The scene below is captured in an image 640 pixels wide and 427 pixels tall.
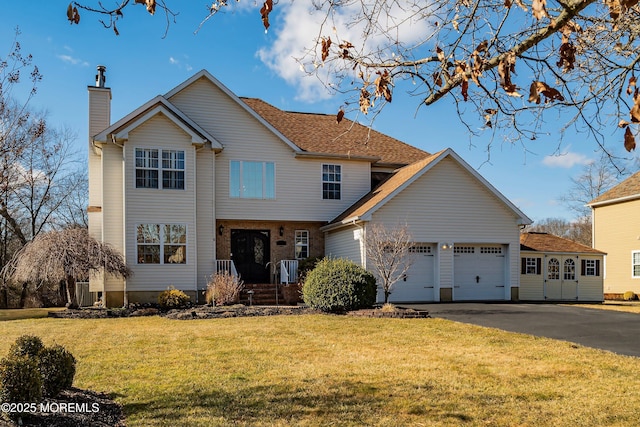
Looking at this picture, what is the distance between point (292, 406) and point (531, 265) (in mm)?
19968

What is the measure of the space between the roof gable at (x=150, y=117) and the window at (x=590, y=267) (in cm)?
1728

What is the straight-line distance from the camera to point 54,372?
588 centimetres

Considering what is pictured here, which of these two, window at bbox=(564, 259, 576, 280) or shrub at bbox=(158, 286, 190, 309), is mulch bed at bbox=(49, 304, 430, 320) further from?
window at bbox=(564, 259, 576, 280)

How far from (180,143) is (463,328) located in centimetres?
1263

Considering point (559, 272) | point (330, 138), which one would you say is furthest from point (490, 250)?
point (330, 138)

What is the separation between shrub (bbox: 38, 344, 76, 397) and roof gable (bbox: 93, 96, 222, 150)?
14329 millimetres

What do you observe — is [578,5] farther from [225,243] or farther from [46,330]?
[225,243]

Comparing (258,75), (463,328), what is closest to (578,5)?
(258,75)

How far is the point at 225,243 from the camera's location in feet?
72.6

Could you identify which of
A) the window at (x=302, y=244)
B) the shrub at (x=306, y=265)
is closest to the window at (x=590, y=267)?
the shrub at (x=306, y=265)

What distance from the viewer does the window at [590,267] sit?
24.2 m

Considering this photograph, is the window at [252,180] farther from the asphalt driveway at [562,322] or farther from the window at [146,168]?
the asphalt driveway at [562,322]

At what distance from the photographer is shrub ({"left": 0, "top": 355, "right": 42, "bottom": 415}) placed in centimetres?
492

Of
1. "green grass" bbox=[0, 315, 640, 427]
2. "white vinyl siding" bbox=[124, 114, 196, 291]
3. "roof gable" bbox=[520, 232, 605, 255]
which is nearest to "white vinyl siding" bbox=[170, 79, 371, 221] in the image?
"white vinyl siding" bbox=[124, 114, 196, 291]
